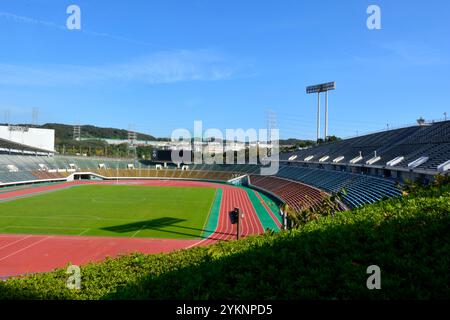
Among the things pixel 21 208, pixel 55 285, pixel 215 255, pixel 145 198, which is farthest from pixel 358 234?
pixel 145 198

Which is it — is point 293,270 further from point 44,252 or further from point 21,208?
point 21,208

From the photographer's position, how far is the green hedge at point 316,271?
4473 mm

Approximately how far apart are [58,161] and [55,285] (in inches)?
3068

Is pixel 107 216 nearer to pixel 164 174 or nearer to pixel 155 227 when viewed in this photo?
pixel 155 227

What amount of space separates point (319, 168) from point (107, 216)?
3286 cm

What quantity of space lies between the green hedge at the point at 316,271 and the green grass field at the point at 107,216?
18688 millimetres

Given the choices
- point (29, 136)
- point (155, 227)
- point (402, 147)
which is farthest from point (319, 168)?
point (29, 136)

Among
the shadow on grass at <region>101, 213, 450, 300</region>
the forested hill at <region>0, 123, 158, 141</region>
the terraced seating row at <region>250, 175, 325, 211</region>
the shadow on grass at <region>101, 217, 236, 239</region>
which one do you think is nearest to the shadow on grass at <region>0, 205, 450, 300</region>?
the shadow on grass at <region>101, 213, 450, 300</region>

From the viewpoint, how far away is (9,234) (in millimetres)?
25062

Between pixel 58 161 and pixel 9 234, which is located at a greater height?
pixel 58 161

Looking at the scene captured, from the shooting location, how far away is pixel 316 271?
491cm

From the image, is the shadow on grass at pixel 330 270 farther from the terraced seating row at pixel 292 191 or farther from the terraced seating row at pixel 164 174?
the terraced seating row at pixel 164 174

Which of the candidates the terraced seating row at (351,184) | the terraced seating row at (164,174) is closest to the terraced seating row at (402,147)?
the terraced seating row at (351,184)
